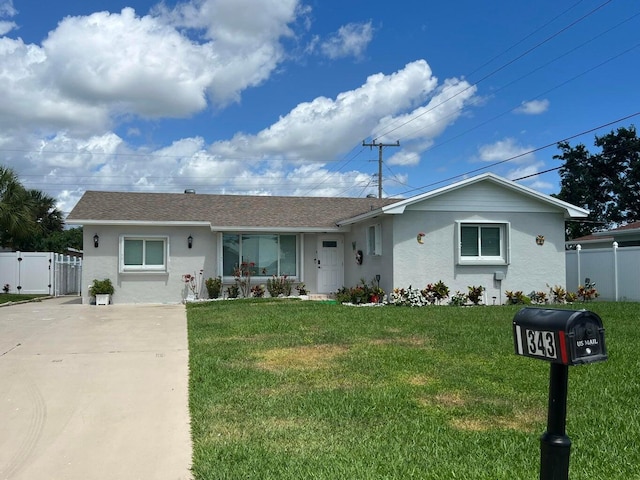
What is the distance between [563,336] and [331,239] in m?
18.7

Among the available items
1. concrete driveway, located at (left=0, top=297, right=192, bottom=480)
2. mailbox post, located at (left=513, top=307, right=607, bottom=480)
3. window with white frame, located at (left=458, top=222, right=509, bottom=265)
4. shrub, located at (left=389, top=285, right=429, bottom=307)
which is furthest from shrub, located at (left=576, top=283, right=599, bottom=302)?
mailbox post, located at (left=513, top=307, right=607, bottom=480)


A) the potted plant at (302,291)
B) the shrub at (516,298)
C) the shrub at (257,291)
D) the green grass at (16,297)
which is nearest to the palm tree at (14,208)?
the green grass at (16,297)

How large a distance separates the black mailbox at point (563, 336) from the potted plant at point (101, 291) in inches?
695

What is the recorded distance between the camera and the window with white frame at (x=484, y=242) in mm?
17188

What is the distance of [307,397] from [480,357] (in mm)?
3026

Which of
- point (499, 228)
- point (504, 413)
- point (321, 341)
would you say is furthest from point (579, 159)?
point (504, 413)

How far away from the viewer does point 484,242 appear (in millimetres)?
17406

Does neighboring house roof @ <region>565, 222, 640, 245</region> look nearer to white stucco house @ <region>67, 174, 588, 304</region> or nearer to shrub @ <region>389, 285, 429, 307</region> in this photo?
white stucco house @ <region>67, 174, 588, 304</region>

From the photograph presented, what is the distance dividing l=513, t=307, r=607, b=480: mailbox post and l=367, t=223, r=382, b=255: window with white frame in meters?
15.3

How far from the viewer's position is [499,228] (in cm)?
1744

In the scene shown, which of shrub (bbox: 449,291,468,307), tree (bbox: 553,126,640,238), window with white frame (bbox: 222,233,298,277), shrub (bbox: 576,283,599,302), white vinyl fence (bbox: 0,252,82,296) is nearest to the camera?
shrub (bbox: 449,291,468,307)

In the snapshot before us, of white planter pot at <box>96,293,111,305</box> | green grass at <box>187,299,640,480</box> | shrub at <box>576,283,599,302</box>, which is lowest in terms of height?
green grass at <box>187,299,640,480</box>

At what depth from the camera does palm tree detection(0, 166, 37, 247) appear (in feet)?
70.1

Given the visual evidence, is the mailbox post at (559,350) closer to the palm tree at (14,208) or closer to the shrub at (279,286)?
the shrub at (279,286)
